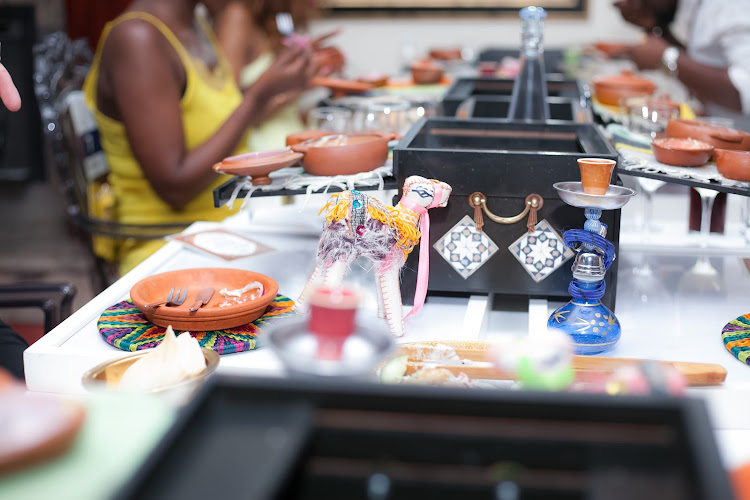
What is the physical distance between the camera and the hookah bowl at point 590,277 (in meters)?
0.95

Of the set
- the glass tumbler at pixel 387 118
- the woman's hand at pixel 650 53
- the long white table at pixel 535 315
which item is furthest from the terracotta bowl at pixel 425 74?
the long white table at pixel 535 315

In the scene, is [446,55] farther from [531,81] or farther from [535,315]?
[535,315]

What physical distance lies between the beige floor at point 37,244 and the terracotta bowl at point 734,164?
2.30m

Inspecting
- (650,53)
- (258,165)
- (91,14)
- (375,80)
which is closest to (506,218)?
(258,165)

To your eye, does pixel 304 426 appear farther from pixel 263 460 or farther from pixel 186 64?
pixel 186 64

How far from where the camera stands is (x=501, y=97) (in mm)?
2031

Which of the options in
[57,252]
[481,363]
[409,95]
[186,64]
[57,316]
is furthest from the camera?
[57,252]

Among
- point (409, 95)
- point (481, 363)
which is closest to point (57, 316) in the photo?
point (481, 363)

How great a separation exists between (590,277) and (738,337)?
0.76 feet

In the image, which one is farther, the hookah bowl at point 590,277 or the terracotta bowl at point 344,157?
the terracotta bowl at point 344,157

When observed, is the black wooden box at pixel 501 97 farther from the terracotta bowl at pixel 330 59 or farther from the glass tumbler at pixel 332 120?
the terracotta bowl at pixel 330 59

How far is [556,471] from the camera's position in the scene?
410 mm

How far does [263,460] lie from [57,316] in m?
1.10

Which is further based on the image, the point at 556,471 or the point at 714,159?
the point at 714,159
